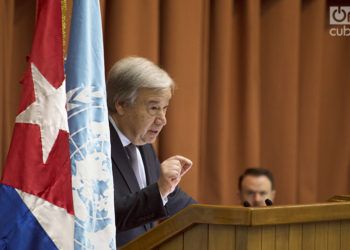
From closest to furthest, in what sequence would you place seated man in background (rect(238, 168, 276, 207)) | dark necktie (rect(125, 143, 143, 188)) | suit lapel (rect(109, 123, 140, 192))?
suit lapel (rect(109, 123, 140, 192)) → dark necktie (rect(125, 143, 143, 188)) → seated man in background (rect(238, 168, 276, 207))

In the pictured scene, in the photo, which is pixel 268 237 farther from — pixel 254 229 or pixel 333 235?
pixel 333 235

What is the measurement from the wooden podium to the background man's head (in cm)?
71

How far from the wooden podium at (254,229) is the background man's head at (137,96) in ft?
2.34

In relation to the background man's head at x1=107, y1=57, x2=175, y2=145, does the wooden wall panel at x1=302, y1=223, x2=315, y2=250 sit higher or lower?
lower

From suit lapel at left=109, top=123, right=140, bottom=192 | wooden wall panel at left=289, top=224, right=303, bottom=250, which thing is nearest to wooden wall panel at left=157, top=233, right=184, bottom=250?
wooden wall panel at left=289, top=224, right=303, bottom=250

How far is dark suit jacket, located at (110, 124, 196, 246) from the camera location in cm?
237

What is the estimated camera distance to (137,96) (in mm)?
2648

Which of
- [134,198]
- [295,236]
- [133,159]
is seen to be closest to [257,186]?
[133,159]

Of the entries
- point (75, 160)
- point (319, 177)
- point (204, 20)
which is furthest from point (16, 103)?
point (319, 177)

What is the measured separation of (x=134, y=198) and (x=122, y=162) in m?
0.25

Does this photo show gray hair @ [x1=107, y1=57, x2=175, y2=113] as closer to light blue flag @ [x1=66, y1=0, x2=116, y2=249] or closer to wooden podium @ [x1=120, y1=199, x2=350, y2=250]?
light blue flag @ [x1=66, y1=0, x2=116, y2=249]

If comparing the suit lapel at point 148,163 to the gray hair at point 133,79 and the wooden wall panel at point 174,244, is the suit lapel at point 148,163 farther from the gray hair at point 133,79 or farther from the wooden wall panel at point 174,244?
the wooden wall panel at point 174,244

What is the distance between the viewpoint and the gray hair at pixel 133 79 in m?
2.63

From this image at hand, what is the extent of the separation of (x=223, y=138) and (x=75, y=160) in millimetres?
2066
